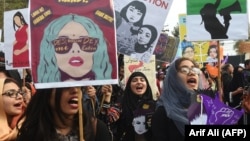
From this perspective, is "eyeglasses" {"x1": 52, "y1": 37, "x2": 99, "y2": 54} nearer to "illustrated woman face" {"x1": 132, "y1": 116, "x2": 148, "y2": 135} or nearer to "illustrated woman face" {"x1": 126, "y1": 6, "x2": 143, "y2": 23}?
"illustrated woman face" {"x1": 132, "y1": 116, "x2": 148, "y2": 135}

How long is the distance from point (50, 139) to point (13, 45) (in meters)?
3.61

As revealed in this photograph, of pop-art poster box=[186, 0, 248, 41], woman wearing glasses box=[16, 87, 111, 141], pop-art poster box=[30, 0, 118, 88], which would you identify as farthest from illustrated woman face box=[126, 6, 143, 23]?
woman wearing glasses box=[16, 87, 111, 141]

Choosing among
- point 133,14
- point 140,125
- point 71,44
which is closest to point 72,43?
point 71,44

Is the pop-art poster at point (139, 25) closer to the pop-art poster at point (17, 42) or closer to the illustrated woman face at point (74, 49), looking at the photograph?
the pop-art poster at point (17, 42)

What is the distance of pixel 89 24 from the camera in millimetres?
3121

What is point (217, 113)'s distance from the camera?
141 inches

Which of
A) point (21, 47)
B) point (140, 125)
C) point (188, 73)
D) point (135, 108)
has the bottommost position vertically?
point (140, 125)

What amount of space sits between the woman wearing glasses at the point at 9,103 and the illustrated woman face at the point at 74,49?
914mm

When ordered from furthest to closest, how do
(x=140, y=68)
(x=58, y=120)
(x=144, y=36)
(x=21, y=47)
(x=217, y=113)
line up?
(x=140, y=68) → (x=21, y=47) → (x=144, y=36) → (x=217, y=113) → (x=58, y=120)

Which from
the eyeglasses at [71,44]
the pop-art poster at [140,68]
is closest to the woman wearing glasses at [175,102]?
the eyeglasses at [71,44]

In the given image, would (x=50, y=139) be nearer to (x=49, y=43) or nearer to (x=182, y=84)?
(x=49, y=43)

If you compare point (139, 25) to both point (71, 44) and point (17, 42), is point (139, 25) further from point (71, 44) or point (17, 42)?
point (71, 44)

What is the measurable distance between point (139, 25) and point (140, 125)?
110cm

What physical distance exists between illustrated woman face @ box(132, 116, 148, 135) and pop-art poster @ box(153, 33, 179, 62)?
291cm
